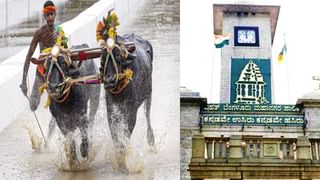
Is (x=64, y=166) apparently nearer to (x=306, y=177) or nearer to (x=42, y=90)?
(x=42, y=90)

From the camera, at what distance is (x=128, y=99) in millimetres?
14422

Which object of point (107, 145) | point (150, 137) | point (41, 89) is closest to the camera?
point (107, 145)

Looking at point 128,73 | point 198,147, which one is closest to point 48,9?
point 128,73

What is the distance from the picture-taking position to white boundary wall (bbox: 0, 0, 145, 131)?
14.6 m

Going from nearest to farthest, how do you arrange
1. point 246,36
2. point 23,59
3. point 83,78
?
point 83,78
point 23,59
point 246,36

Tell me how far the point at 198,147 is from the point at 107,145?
2.90 metres

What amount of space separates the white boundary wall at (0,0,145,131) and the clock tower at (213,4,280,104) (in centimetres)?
813

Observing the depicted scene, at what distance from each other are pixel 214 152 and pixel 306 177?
1466mm

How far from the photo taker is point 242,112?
19.3 m

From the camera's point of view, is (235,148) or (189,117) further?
(189,117)

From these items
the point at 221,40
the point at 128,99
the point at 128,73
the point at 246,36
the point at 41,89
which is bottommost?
the point at 128,99

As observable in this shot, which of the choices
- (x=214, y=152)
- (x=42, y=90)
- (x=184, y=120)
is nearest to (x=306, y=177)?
(x=214, y=152)

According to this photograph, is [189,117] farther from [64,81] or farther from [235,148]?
[235,148]

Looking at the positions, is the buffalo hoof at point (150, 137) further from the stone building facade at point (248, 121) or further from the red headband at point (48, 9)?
the red headband at point (48, 9)
